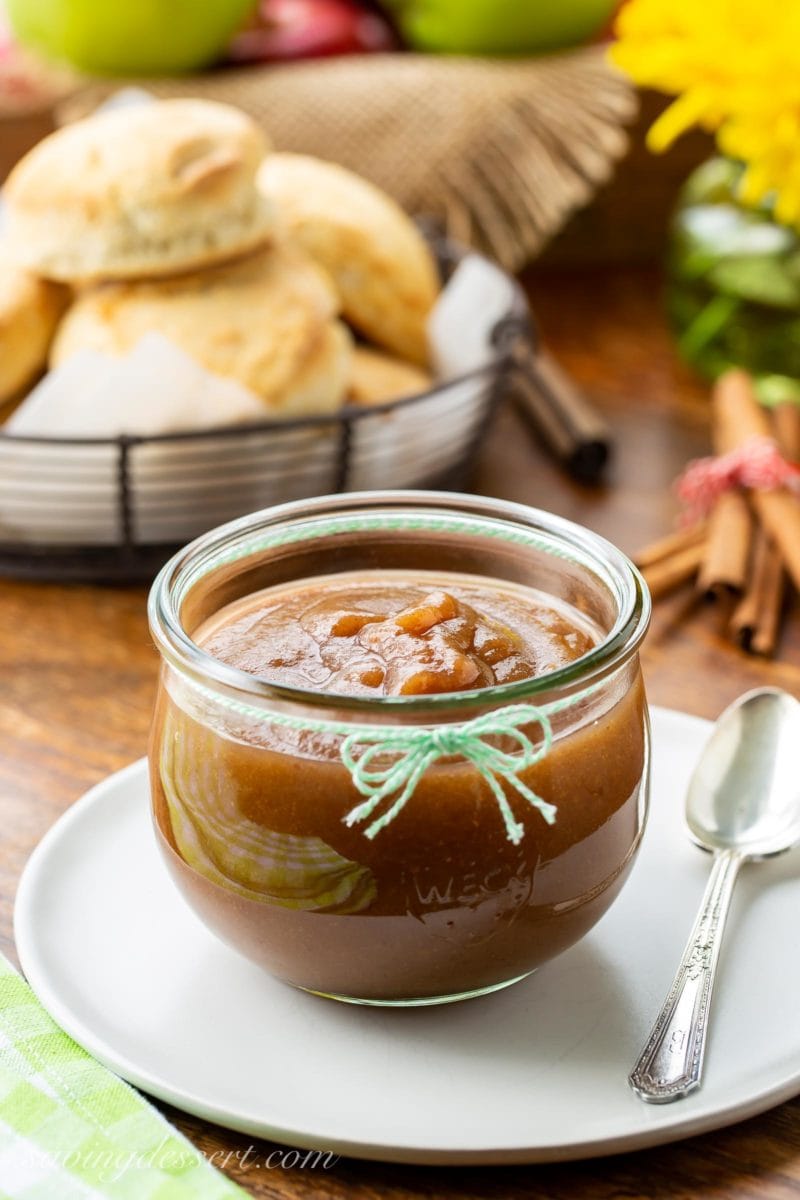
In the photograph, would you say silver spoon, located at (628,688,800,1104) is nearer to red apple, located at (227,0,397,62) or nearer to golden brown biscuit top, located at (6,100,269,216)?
golden brown biscuit top, located at (6,100,269,216)

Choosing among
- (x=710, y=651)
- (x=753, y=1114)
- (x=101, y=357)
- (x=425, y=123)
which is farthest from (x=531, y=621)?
(x=425, y=123)

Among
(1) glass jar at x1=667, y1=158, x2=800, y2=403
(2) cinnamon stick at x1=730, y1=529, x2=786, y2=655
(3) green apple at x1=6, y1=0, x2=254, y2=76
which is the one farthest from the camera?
(3) green apple at x1=6, y1=0, x2=254, y2=76

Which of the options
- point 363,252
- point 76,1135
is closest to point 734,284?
point 363,252

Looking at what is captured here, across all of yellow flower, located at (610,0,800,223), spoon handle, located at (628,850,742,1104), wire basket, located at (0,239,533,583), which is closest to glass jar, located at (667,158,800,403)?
yellow flower, located at (610,0,800,223)

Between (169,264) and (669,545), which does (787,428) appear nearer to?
(669,545)

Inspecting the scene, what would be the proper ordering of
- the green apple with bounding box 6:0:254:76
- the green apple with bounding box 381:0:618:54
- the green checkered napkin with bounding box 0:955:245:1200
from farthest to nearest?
the green apple with bounding box 381:0:618:54 < the green apple with bounding box 6:0:254:76 < the green checkered napkin with bounding box 0:955:245:1200

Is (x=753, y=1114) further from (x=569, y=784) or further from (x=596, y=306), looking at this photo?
(x=596, y=306)
